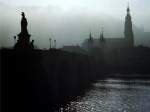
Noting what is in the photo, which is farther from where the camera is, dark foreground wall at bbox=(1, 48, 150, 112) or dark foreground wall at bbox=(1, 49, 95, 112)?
dark foreground wall at bbox=(1, 48, 150, 112)

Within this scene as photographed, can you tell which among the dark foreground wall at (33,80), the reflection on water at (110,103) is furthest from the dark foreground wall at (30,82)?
the reflection on water at (110,103)

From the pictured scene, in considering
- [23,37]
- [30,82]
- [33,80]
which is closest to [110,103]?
[30,82]

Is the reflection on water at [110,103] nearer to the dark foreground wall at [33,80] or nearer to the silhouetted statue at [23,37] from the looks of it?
the dark foreground wall at [33,80]

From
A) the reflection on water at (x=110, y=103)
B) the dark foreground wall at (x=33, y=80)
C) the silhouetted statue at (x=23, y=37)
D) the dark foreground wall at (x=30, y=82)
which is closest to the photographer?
the dark foreground wall at (x=30, y=82)

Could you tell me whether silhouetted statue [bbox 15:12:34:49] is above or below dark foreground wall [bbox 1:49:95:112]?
above

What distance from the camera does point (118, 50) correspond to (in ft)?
649

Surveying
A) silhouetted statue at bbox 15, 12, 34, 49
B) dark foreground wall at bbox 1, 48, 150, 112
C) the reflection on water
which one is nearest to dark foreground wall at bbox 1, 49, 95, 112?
dark foreground wall at bbox 1, 48, 150, 112

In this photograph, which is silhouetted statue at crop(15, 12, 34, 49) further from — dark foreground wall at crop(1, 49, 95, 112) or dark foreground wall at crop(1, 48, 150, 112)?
dark foreground wall at crop(1, 49, 95, 112)

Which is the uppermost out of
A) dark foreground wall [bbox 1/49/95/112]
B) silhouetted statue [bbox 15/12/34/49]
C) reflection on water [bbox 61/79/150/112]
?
silhouetted statue [bbox 15/12/34/49]

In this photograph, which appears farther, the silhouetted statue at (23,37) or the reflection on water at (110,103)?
the silhouetted statue at (23,37)

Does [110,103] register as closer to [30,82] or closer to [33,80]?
[30,82]

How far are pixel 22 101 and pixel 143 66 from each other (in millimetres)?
128879

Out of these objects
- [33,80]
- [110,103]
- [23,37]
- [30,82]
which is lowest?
[110,103]

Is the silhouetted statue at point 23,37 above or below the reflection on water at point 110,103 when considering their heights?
above
